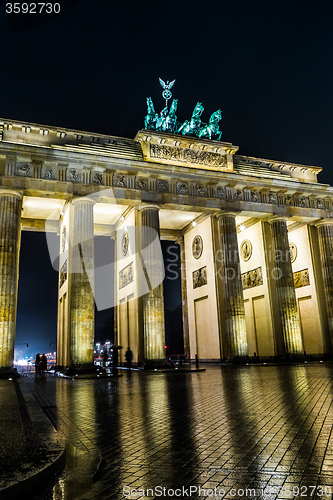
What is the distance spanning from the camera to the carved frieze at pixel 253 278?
106ft

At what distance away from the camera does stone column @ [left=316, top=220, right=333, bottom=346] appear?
3157 cm

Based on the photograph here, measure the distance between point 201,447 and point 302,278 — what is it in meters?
31.3

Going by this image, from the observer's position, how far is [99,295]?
36.8 m

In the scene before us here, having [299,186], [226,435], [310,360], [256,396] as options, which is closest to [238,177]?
[299,186]

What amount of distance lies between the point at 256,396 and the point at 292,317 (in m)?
20.5

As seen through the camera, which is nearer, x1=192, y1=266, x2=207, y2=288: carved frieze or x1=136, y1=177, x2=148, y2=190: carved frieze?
x1=136, y1=177, x2=148, y2=190: carved frieze

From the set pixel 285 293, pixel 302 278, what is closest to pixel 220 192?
pixel 285 293

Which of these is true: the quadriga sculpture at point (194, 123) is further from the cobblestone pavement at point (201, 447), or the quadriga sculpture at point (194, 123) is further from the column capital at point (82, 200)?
the cobblestone pavement at point (201, 447)

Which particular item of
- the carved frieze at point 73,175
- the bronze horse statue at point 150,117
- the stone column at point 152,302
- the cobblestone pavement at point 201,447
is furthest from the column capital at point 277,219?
the cobblestone pavement at point 201,447

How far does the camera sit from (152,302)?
25625 mm

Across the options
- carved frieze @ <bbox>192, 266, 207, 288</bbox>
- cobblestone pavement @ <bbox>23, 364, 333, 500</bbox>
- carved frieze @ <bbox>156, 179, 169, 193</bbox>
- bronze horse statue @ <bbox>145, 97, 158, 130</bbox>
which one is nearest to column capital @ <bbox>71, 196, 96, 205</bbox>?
carved frieze @ <bbox>156, 179, 169, 193</bbox>

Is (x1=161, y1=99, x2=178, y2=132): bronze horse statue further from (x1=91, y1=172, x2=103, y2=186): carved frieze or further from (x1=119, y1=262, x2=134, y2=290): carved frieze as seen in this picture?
(x1=119, y1=262, x2=134, y2=290): carved frieze

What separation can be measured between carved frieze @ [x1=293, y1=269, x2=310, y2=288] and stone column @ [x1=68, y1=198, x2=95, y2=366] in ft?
Answer: 63.2

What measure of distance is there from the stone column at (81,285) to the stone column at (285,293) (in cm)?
1443
